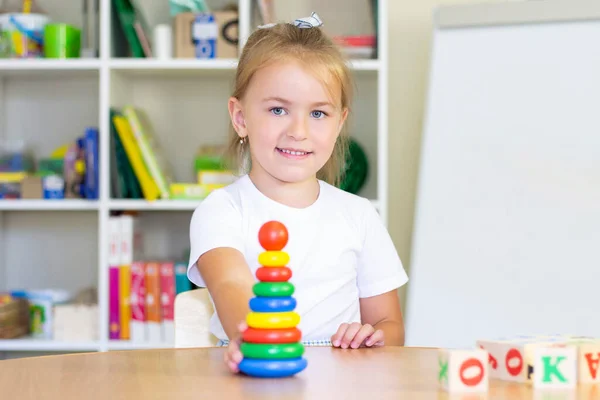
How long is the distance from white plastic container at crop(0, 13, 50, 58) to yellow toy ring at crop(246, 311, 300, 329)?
214 cm

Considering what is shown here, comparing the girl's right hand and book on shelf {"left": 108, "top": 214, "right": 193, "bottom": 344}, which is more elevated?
the girl's right hand

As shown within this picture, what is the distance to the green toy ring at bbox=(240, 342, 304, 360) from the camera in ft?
2.86

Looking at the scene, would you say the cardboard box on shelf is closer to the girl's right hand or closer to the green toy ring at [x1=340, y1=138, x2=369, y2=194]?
the green toy ring at [x1=340, y1=138, x2=369, y2=194]

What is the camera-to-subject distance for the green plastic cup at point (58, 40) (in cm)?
274

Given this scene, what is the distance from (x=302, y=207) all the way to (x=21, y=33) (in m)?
1.63

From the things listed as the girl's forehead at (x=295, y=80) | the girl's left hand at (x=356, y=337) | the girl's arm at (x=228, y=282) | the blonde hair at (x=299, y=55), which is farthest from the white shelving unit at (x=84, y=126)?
the girl's left hand at (x=356, y=337)

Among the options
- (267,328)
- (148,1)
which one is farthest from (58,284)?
(267,328)

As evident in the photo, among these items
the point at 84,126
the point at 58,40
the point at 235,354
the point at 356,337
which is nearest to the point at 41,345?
the point at 84,126

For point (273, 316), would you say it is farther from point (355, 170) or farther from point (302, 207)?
point (355, 170)

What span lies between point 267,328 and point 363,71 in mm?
1919

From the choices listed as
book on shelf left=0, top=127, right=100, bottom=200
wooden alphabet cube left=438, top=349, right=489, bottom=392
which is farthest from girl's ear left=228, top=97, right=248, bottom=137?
book on shelf left=0, top=127, right=100, bottom=200

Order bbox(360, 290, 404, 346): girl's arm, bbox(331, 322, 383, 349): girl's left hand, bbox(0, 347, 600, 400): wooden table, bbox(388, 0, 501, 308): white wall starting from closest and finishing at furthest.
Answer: bbox(0, 347, 600, 400): wooden table, bbox(331, 322, 383, 349): girl's left hand, bbox(360, 290, 404, 346): girl's arm, bbox(388, 0, 501, 308): white wall

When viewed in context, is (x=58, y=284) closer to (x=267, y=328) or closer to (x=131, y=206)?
(x=131, y=206)

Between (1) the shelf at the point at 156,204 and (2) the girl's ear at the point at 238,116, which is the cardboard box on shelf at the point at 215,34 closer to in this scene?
(1) the shelf at the point at 156,204
